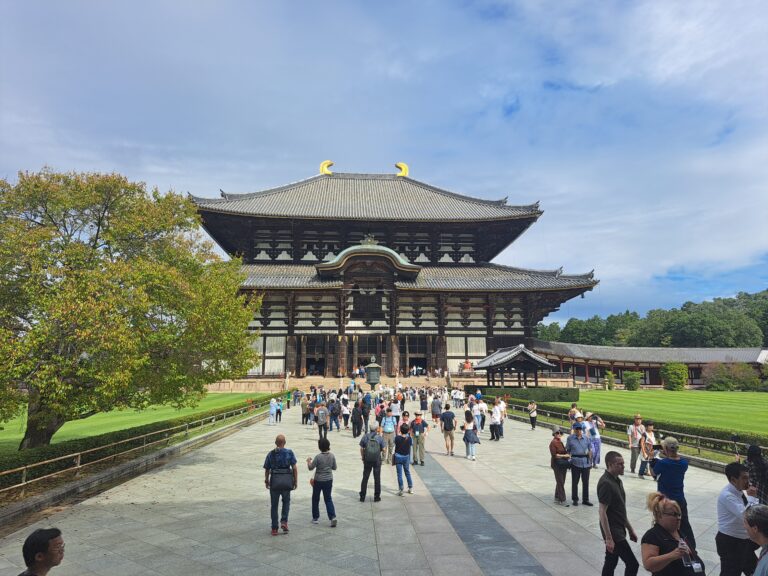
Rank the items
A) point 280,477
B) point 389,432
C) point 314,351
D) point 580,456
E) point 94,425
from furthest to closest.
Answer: point 314,351 → point 94,425 → point 389,432 → point 580,456 → point 280,477

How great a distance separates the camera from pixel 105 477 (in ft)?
41.3

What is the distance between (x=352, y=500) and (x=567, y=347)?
143ft

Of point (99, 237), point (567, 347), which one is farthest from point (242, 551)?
point (567, 347)

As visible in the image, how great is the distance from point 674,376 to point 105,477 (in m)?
50.1

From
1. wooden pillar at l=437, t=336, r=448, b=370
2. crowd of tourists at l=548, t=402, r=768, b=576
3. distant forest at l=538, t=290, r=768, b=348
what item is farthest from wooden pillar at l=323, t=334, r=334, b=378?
distant forest at l=538, t=290, r=768, b=348

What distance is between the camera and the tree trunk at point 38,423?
12.1m

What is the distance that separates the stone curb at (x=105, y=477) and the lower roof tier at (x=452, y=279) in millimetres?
22691

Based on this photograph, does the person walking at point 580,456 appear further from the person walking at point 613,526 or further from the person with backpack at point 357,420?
the person with backpack at point 357,420

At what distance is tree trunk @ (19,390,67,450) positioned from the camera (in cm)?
1209

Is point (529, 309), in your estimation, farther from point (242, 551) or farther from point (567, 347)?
point (242, 551)

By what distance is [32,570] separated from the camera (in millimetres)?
3643

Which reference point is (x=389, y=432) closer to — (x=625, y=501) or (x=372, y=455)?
(x=372, y=455)

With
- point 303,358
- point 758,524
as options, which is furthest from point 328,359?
point 758,524

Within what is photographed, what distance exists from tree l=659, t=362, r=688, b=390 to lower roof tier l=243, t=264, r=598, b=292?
521 inches
